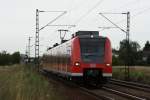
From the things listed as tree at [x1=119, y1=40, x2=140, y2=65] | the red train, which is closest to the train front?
the red train

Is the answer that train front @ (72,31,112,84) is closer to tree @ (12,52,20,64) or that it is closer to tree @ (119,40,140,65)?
tree @ (119,40,140,65)

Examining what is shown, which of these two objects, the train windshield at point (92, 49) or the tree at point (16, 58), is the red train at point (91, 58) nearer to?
the train windshield at point (92, 49)

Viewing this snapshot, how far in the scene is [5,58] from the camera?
13488 centimetres

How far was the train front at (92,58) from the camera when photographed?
91.7 feet

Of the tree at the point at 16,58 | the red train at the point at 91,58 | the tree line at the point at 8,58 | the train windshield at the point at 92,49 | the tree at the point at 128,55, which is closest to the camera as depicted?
the red train at the point at 91,58

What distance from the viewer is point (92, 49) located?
28.3 meters

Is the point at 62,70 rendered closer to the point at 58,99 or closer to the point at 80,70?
the point at 80,70

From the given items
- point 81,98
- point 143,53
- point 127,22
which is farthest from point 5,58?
point 81,98

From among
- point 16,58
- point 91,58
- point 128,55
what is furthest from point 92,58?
point 16,58

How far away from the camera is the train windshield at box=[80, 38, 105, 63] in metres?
28.1

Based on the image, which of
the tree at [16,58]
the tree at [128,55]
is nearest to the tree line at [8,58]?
the tree at [16,58]

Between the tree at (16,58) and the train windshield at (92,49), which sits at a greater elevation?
the tree at (16,58)

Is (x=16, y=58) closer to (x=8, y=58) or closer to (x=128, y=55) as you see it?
(x=8, y=58)

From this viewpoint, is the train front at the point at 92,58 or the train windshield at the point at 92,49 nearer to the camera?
the train front at the point at 92,58
